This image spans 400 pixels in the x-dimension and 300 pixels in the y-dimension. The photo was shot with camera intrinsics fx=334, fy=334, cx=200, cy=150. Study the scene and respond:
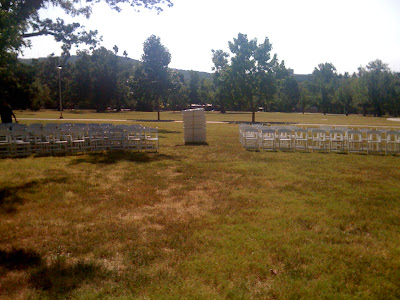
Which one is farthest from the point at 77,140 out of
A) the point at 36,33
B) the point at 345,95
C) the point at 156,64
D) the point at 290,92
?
the point at 290,92

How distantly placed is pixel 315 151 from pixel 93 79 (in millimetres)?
63864

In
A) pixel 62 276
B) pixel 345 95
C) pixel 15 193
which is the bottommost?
pixel 62 276

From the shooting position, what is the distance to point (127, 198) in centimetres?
768

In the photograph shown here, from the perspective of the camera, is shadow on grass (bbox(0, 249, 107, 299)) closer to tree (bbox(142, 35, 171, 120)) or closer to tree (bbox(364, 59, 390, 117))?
tree (bbox(142, 35, 171, 120))

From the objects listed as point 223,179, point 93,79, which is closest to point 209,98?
point 93,79

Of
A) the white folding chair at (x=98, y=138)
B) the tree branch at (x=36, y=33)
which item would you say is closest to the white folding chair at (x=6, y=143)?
the white folding chair at (x=98, y=138)

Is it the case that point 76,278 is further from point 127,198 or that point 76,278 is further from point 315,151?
point 315,151

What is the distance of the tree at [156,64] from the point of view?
41.1 metres

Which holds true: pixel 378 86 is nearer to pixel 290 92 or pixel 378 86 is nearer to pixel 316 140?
pixel 290 92

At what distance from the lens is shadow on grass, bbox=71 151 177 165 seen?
12.0m

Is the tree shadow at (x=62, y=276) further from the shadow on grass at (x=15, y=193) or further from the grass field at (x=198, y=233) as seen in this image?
the shadow on grass at (x=15, y=193)

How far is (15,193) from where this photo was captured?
7918mm

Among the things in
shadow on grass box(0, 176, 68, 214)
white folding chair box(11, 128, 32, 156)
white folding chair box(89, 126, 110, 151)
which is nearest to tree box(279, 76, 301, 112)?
white folding chair box(89, 126, 110, 151)

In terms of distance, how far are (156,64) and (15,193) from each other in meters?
35.0
